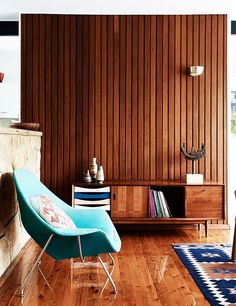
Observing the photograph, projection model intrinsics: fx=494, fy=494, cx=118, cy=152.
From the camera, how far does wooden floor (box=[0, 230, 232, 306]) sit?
10.6 ft

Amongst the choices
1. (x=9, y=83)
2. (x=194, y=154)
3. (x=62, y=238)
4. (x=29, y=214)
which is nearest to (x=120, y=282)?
(x=62, y=238)

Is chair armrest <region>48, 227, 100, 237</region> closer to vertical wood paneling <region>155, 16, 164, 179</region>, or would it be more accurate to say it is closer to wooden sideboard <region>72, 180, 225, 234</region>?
wooden sideboard <region>72, 180, 225, 234</region>

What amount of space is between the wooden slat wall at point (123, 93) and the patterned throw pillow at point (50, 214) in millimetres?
2165

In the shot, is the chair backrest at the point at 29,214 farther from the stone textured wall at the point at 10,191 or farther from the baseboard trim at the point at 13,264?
the baseboard trim at the point at 13,264

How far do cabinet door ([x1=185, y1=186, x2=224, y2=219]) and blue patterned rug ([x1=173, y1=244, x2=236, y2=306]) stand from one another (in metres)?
0.49

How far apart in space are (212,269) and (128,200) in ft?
5.12

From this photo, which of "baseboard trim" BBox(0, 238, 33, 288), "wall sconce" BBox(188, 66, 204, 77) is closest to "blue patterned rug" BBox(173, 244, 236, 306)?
"baseboard trim" BBox(0, 238, 33, 288)

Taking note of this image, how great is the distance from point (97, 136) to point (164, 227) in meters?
1.33

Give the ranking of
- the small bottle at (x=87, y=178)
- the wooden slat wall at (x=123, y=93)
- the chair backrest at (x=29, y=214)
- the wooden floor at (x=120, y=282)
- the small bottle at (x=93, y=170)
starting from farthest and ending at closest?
the wooden slat wall at (x=123, y=93) → the small bottle at (x=93, y=170) → the small bottle at (x=87, y=178) → the chair backrest at (x=29, y=214) → the wooden floor at (x=120, y=282)

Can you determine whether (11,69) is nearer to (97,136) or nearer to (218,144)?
(97,136)

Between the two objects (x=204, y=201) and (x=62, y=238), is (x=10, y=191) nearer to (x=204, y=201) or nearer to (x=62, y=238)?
(x=62, y=238)
